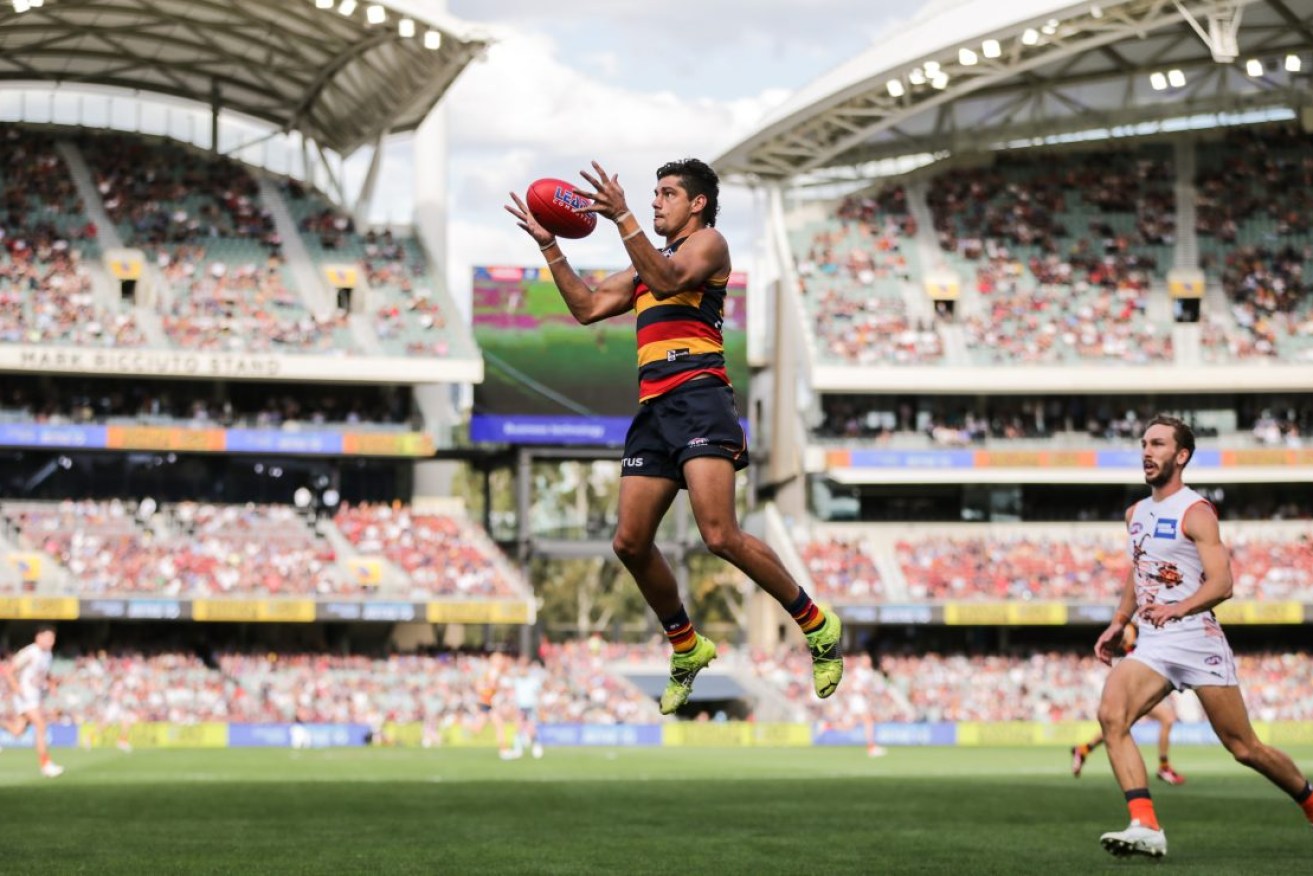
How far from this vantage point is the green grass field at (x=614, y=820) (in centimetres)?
1095

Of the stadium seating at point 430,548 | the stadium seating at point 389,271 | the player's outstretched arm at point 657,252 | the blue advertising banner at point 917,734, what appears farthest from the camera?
the stadium seating at point 389,271

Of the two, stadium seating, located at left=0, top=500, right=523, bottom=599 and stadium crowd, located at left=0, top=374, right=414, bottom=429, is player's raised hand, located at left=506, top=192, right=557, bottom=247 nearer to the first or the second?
stadium seating, located at left=0, top=500, right=523, bottom=599

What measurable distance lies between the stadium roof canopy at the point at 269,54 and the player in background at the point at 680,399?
35046 millimetres

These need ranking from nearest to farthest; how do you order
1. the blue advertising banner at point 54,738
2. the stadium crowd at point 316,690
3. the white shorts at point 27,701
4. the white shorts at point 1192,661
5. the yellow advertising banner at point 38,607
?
the white shorts at point 1192,661, the white shorts at point 27,701, the blue advertising banner at point 54,738, the stadium crowd at point 316,690, the yellow advertising banner at point 38,607

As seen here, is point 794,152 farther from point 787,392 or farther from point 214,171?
point 214,171

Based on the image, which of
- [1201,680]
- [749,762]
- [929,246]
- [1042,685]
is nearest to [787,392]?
[929,246]

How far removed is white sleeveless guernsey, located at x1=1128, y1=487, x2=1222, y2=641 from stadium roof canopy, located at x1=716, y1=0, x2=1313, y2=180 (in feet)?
101

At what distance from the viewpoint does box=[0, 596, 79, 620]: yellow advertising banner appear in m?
41.3

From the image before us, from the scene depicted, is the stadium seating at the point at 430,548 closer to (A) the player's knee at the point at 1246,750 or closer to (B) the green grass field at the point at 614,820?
(B) the green grass field at the point at 614,820

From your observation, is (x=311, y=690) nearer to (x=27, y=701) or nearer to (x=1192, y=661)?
(x=27, y=701)

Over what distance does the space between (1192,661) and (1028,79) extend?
42.8 m

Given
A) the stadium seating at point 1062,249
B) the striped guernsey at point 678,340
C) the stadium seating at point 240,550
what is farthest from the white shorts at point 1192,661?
the stadium seating at point 1062,249

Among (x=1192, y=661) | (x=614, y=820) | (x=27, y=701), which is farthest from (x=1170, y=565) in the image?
(x=27, y=701)

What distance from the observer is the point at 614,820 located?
1538 centimetres
